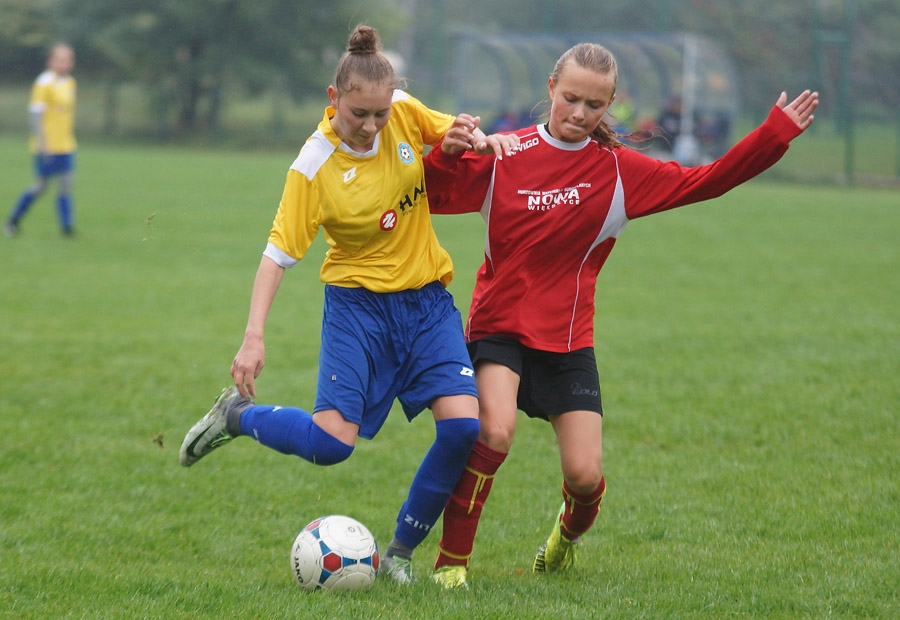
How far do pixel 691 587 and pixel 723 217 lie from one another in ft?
43.5

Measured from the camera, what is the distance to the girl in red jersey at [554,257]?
3607 mm

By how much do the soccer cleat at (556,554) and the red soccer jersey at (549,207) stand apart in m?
0.70

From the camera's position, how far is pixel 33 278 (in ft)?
32.3

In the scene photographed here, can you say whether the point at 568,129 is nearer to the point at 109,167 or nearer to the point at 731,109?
the point at 109,167

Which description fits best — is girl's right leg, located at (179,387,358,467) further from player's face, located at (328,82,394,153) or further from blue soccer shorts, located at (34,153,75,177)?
blue soccer shorts, located at (34,153,75,177)

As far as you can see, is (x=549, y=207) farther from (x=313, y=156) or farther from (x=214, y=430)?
(x=214, y=430)

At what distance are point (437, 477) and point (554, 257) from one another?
880mm

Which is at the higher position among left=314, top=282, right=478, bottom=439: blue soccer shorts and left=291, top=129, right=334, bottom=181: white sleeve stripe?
left=291, top=129, right=334, bottom=181: white sleeve stripe

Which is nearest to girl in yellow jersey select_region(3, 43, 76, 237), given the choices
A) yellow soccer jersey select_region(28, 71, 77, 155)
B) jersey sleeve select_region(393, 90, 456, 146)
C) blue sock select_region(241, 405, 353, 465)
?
yellow soccer jersey select_region(28, 71, 77, 155)

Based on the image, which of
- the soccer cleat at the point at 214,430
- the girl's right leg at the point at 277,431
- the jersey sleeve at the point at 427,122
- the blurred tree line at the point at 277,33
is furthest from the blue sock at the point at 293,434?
the blurred tree line at the point at 277,33

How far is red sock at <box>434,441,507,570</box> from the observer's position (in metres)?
3.59

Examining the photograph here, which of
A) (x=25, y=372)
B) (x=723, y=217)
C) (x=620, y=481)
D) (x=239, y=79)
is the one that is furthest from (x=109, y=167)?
(x=620, y=481)

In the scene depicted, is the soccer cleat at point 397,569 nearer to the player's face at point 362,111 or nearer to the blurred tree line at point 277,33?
the player's face at point 362,111

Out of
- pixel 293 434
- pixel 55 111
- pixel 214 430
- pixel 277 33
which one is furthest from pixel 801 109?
pixel 277 33
